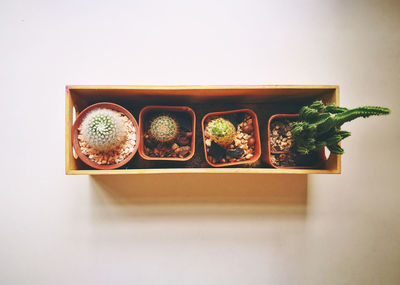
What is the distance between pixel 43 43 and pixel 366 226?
219 centimetres

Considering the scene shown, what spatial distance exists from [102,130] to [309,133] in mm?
865

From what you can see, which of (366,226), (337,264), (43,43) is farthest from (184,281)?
(43,43)

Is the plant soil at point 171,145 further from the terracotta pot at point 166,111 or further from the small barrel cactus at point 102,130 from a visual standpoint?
the small barrel cactus at point 102,130

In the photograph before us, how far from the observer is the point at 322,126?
82 centimetres

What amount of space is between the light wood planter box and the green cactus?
88 millimetres

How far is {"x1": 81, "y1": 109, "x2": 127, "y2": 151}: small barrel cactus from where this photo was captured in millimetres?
828

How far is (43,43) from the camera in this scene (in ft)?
3.80

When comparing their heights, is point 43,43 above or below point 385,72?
above

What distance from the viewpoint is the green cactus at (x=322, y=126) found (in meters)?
0.80

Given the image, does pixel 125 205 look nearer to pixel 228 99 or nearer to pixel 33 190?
pixel 33 190

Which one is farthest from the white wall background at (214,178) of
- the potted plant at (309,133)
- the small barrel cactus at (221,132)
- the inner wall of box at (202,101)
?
the small barrel cactus at (221,132)

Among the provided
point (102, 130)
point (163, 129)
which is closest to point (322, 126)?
point (163, 129)

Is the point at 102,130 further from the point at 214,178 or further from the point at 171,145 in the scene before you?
the point at 214,178

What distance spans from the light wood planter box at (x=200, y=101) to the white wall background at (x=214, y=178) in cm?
19
